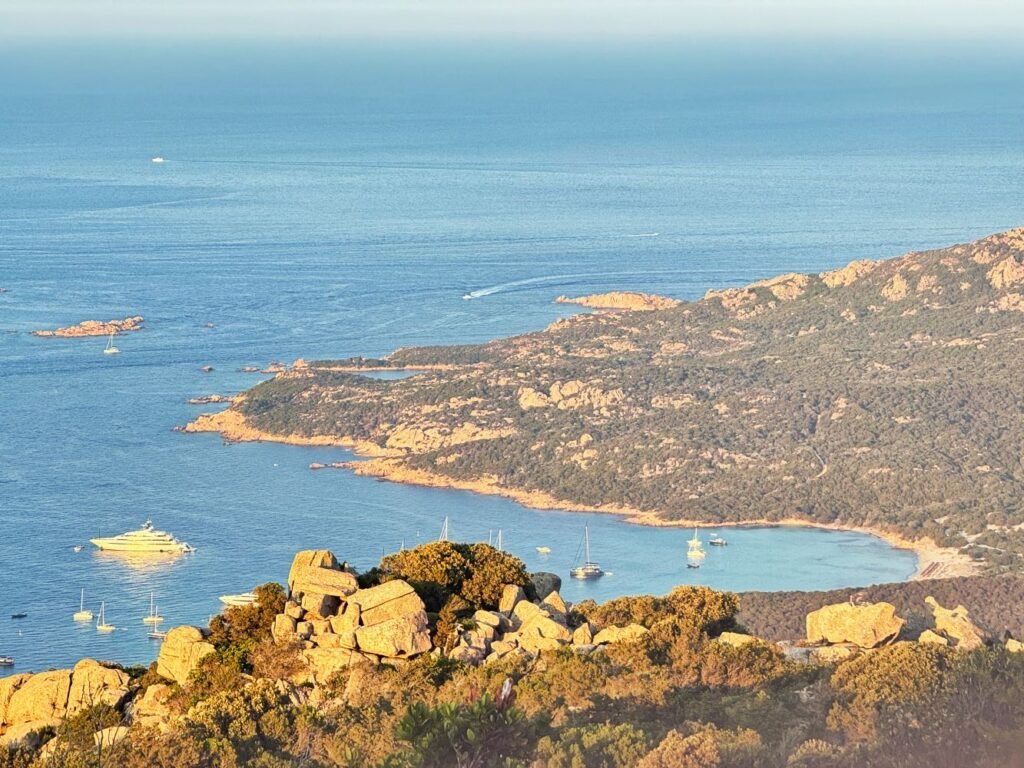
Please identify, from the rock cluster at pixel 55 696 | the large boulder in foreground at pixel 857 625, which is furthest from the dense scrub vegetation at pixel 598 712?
the large boulder in foreground at pixel 857 625

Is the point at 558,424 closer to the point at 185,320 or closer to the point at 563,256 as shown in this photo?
the point at 185,320

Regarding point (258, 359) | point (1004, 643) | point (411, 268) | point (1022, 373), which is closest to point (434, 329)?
point (258, 359)

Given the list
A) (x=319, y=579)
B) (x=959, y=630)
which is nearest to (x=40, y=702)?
(x=319, y=579)

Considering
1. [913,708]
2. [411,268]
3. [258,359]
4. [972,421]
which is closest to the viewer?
[913,708]

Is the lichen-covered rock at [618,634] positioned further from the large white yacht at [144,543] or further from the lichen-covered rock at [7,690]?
the large white yacht at [144,543]

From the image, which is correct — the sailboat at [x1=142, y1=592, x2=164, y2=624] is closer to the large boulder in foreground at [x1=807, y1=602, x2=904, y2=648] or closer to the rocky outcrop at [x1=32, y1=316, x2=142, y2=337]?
the large boulder in foreground at [x1=807, y1=602, x2=904, y2=648]

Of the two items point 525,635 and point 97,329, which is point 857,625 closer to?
point 525,635
